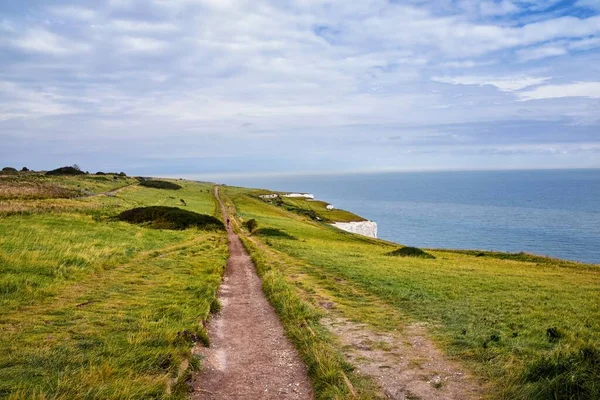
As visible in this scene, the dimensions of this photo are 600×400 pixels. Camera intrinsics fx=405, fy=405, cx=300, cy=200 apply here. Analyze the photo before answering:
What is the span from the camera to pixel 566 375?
7832mm

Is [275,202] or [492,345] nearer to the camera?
[492,345]

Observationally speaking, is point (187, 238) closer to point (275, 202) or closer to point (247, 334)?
point (247, 334)

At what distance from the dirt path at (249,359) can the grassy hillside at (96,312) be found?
661 mm

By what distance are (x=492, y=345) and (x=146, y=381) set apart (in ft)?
30.2

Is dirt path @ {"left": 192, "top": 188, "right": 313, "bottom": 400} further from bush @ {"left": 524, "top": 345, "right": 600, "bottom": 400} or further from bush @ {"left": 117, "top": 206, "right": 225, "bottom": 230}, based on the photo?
bush @ {"left": 117, "top": 206, "right": 225, "bottom": 230}

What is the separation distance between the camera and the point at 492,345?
37.9ft

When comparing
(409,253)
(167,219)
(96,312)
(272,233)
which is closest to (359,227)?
(272,233)

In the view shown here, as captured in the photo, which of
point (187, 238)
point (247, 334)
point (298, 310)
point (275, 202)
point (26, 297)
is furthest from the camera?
point (275, 202)

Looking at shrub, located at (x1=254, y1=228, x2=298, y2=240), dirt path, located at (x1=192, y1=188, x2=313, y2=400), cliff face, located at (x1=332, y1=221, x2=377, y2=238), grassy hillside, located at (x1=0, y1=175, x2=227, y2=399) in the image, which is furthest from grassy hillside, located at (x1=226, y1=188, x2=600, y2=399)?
cliff face, located at (x1=332, y1=221, x2=377, y2=238)

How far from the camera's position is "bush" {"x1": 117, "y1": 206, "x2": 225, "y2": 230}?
45.1 metres

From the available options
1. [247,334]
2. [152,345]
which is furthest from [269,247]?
[152,345]

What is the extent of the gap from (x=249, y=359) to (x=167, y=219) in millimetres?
38933

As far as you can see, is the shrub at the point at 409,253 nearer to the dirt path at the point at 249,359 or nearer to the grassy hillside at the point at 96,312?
the grassy hillside at the point at 96,312

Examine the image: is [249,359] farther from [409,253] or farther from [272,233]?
[272,233]
